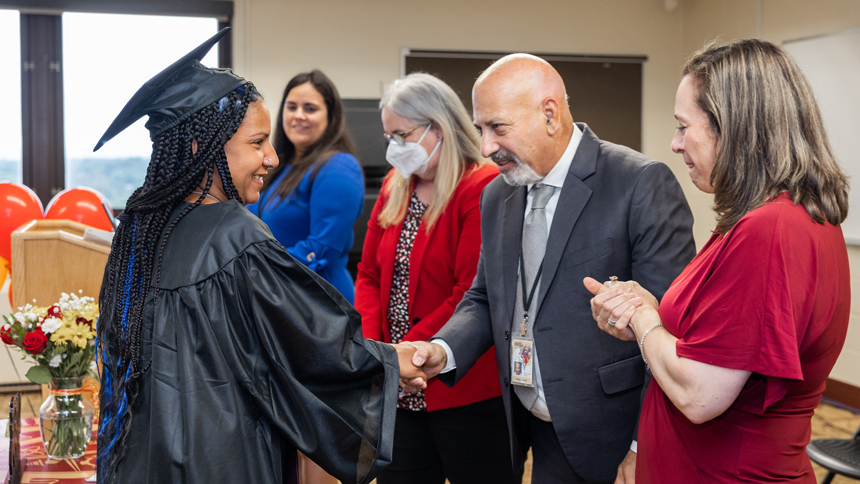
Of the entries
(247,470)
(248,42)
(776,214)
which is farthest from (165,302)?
(248,42)

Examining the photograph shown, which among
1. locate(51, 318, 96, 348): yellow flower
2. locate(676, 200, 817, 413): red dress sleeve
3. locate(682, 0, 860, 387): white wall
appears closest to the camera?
locate(676, 200, 817, 413): red dress sleeve

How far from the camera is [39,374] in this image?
1880 millimetres

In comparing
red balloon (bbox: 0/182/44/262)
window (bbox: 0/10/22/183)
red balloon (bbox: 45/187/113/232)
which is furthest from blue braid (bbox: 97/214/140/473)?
window (bbox: 0/10/22/183)

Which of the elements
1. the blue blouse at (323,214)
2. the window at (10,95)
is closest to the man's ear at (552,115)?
the blue blouse at (323,214)

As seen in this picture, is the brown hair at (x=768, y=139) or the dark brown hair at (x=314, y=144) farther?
the dark brown hair at (x=314, y=144)

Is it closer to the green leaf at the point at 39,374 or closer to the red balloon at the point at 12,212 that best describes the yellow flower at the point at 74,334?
→ the green leaf at the point at 39,374

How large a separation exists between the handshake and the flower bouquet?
89cm

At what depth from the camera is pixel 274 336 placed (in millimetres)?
1216

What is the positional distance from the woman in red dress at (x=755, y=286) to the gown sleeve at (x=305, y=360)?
0.52 m

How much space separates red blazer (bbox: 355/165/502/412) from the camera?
2010 millimetres

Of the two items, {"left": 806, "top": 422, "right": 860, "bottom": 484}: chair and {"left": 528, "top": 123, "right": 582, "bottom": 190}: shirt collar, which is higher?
{"left": 528, "top": 123, "right": 582, "bottom": 190}: shirt collar

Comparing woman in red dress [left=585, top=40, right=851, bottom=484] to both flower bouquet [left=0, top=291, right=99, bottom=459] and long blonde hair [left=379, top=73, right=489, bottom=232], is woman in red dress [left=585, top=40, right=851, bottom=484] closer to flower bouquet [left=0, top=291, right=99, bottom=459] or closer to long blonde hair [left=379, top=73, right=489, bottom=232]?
long blonde hair [left=379, top=73, right=489, bottom=232]

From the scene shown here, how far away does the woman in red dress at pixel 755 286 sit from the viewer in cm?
107

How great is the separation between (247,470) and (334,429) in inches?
6.6
